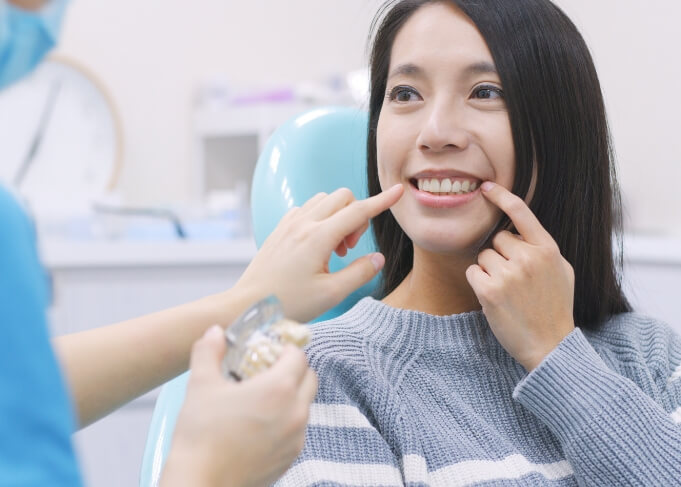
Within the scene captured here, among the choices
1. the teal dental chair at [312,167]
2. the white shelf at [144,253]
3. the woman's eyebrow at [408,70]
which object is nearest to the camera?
the woman's eyebrow at [408,70]

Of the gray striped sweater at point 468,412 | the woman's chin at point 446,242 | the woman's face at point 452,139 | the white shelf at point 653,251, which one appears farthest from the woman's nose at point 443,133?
the white shelf at point 653,251

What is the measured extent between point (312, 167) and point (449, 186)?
316 mm

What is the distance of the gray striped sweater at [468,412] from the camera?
0.89 meters

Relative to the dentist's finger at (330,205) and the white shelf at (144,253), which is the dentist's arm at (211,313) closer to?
the dentist's finger at (330,205)

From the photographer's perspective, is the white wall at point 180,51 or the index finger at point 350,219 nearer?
the index finger at point 350,219

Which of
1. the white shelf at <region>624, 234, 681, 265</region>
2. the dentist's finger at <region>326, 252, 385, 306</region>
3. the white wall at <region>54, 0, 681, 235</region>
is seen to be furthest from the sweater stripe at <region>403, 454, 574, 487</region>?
the white wall at <region>54, 0, 681, 235</region>

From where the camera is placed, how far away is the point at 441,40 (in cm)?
102

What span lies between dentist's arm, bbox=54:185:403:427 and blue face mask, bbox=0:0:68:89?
1.11 feet

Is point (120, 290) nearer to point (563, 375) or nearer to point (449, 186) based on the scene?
point (449, 186)

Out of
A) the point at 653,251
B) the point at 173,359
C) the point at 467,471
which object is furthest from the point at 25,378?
the point at 653,251

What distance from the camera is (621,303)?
1.20m

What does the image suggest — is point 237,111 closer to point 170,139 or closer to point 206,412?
point 170,139

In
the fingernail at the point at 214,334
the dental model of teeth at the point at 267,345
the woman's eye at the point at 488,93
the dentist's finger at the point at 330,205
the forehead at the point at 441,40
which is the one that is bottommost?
the dental model of teeth at the point at 267,345

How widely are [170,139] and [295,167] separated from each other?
1.87 meters
